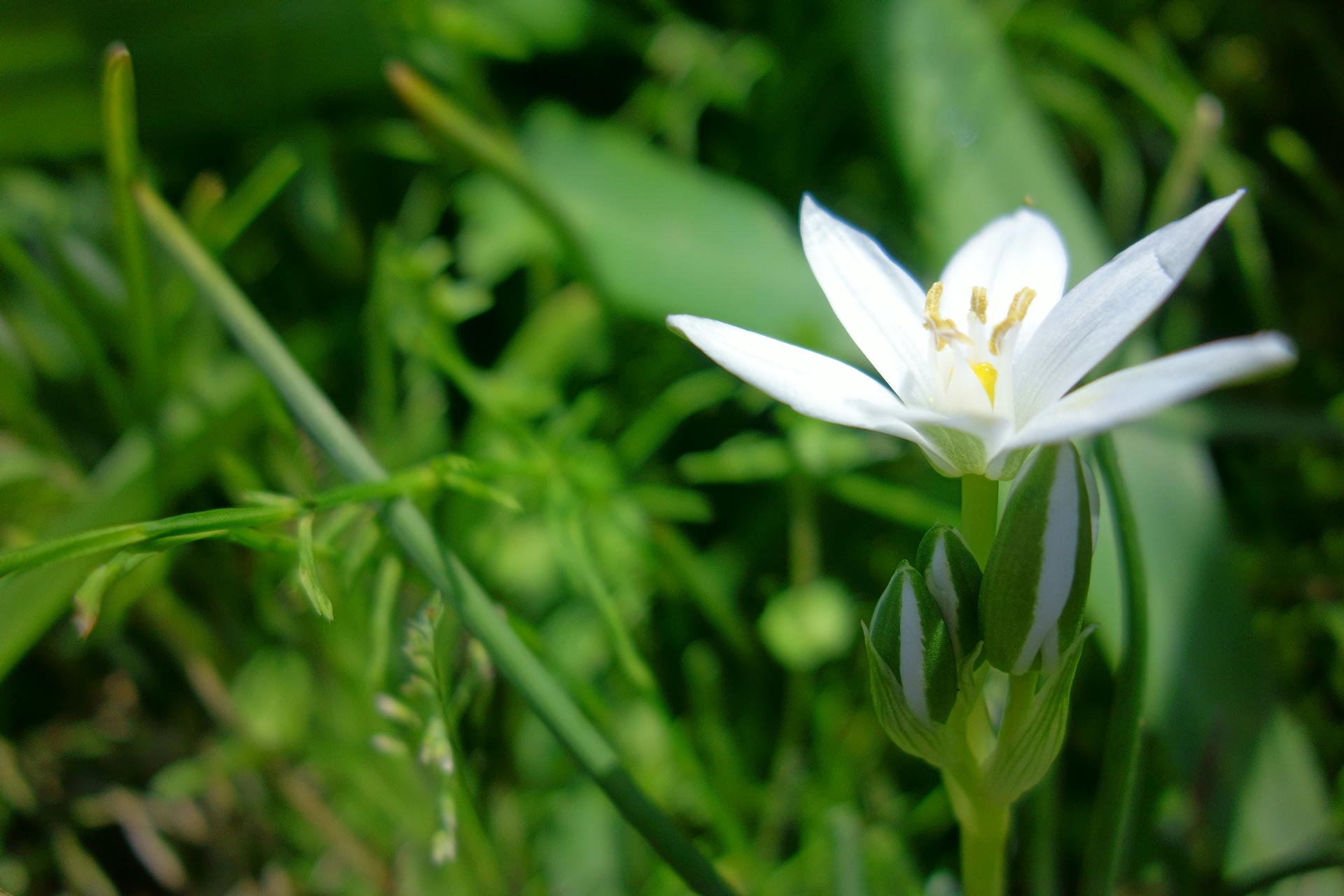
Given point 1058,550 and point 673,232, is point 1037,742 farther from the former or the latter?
point 673,232

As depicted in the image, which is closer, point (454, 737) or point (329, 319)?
point (454, 737)

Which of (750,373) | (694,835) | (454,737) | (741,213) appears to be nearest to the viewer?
(750,373)

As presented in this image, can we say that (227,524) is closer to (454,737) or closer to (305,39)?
(454,737)

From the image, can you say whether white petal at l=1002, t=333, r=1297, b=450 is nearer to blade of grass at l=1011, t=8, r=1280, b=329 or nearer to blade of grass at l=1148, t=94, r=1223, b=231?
blade of grass at l=1148, t=94, r=1223, b=231

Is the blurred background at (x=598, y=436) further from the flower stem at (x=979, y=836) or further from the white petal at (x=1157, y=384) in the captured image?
the white petal at (x=1157, y=384)

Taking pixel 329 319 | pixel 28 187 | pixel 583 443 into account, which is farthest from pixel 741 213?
pixel 28 187

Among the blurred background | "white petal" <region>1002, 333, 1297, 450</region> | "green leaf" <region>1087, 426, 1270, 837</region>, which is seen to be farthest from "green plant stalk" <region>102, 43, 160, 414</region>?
"green leaf" <region>1087, 426, 1270, 837</region>
